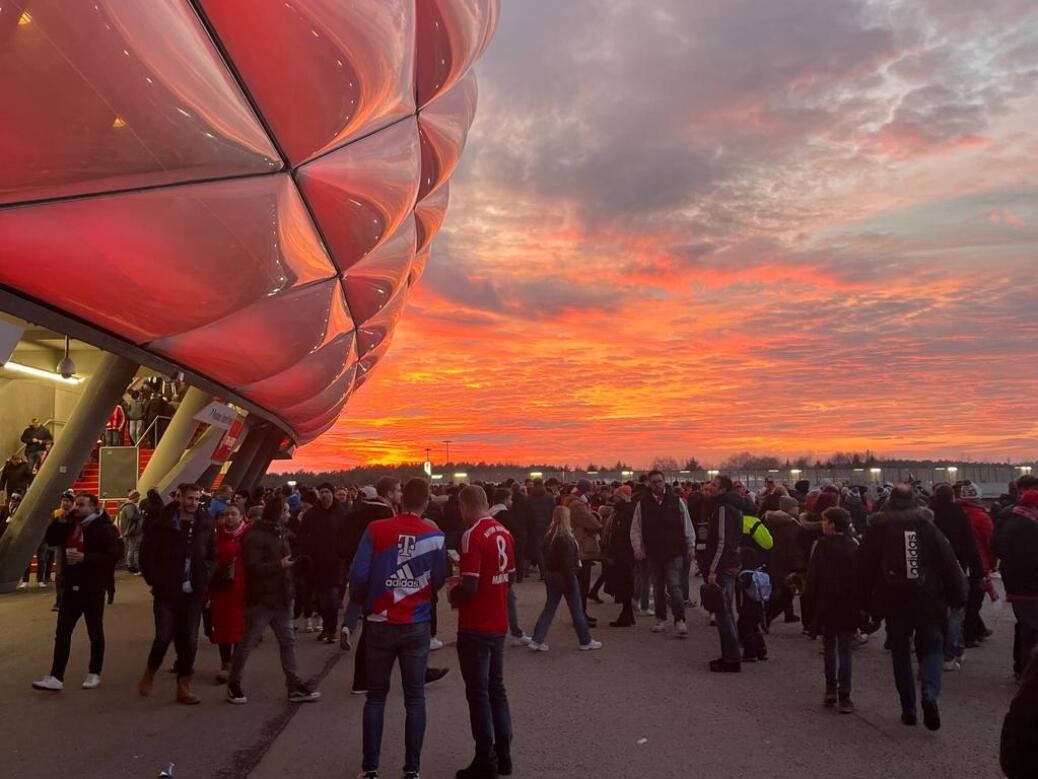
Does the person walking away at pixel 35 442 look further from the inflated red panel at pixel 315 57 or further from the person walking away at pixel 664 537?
the inflated red panel at pixel 315 57

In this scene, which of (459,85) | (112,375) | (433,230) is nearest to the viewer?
(459,85)

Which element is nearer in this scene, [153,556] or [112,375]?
[153,556]

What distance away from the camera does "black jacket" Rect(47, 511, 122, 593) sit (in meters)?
7.21

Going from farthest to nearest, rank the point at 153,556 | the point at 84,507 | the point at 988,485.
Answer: the point at 988,485 → the point at 84,507 → the point at 153,556

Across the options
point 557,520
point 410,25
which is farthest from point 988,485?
point 410,25

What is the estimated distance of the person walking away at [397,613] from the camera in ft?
15.6

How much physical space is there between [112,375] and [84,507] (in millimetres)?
6274

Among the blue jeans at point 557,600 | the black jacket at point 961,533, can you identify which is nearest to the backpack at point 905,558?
the black jacket at point 961,533

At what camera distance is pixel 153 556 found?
7.00 m

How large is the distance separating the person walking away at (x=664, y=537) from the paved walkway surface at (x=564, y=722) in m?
0.88

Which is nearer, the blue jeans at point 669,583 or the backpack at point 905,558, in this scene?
the backpack at point 905,558

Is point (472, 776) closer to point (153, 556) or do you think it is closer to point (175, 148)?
point (153, 556)

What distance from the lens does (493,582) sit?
523 cm

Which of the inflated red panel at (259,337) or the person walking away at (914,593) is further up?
the inflated red panel at (259,337)
